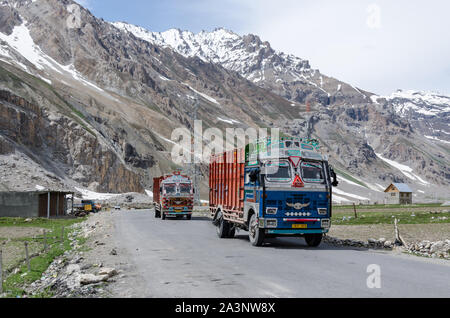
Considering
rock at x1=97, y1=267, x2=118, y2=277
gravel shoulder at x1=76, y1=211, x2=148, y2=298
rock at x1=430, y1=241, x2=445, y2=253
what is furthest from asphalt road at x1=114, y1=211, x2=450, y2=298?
rock at x1=430, y1=241, x2=445, y2=253

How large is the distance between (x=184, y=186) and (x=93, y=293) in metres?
27.8

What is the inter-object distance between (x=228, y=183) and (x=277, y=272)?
30.9 feet

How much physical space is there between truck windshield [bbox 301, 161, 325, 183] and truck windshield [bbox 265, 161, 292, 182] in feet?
1.93

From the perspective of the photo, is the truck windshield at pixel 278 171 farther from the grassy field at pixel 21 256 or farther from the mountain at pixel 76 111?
the mountain at pixel 76 111

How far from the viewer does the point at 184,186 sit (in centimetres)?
3684

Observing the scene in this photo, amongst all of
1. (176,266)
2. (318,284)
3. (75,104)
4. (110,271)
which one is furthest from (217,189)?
(75,104)

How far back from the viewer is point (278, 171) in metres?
16.7

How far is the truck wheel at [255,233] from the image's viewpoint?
16625 mm

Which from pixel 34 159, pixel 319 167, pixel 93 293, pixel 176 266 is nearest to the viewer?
pixel 93 293

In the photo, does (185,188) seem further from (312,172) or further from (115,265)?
(115,265)

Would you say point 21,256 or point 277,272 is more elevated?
point 277,272

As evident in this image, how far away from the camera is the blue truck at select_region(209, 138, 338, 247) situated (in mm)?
16234

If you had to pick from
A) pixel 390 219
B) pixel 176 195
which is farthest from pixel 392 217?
pixel 176 195
